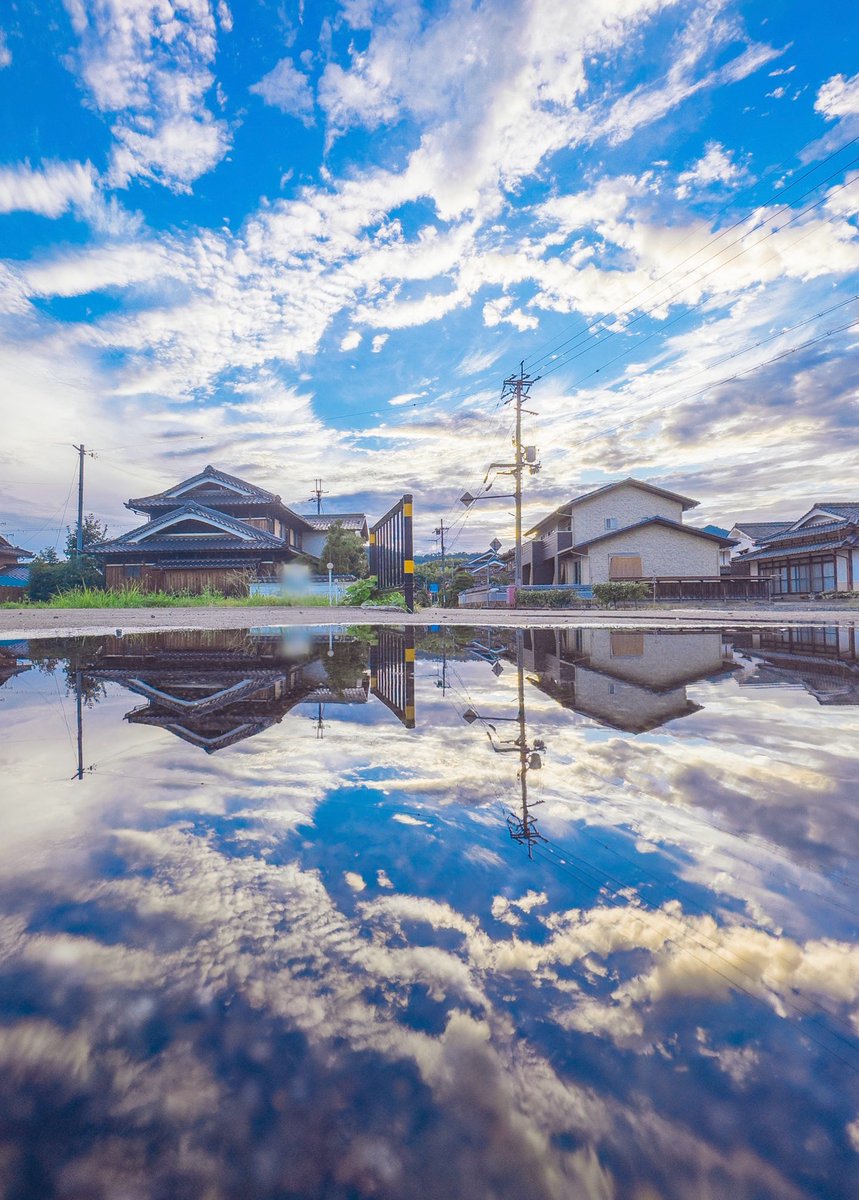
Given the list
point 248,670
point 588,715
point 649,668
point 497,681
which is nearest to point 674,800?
point 588,715

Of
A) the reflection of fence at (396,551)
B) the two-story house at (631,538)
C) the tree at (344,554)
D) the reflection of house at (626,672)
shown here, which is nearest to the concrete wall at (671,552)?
the two-story house at (631,538)

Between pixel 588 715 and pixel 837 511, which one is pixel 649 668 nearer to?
pixel 588 715

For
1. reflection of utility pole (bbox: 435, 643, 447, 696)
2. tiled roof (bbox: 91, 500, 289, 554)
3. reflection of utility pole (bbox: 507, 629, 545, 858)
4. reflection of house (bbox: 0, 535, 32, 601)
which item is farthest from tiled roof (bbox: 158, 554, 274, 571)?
reflection of utility pole (bbox: 507, 629, 545, 858)

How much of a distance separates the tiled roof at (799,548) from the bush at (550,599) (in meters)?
12.7

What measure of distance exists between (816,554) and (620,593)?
1461 centimetres

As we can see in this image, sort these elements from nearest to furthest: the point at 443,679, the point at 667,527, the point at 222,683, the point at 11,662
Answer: the point at 222,683, the point at 443,679, the point at 11,662, the point at 667,527

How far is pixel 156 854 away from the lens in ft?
3.66

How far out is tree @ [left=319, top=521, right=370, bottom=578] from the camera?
2897 cm

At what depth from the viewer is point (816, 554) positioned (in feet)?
94.7

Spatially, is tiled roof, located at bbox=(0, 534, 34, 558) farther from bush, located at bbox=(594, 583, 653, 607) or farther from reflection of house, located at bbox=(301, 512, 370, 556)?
bush, located at bbox=(594, 583, 653, 607)

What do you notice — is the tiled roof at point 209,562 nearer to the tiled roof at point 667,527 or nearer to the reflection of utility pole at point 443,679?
the tiled roof at point 667,527

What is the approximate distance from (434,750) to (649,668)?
2465mm

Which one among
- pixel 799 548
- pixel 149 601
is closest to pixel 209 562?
pixel 149 601

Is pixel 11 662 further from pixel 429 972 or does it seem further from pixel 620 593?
pixel 620 593
